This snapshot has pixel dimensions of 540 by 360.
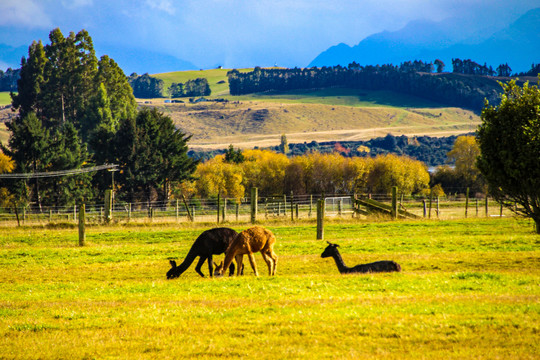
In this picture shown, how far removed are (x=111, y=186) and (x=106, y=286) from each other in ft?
238

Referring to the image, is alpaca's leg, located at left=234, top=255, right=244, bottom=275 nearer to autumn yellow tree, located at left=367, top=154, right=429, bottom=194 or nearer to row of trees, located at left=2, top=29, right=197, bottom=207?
row of trees, located at left=2, top=29, right=197, bottom=207

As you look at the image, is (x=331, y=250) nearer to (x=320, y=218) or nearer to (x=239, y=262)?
(x=239, y=262)

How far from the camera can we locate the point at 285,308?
12.1 m

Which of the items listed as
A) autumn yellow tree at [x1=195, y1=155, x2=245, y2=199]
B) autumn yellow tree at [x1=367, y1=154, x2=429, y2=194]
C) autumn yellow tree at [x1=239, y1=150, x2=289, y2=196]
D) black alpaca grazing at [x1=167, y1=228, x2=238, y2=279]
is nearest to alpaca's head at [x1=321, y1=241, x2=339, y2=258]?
black alpaca grazing at [x1=167, y1=228, x2=238, y2=279]

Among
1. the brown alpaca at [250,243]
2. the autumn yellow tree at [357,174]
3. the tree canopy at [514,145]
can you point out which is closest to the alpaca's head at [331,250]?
the brown alpaca at [250,243]

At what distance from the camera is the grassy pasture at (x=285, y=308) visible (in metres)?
9.51

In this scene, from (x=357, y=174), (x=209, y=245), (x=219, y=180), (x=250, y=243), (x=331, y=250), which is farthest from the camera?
(x=357, y=174)

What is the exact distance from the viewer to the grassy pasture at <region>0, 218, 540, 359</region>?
9.51 metres

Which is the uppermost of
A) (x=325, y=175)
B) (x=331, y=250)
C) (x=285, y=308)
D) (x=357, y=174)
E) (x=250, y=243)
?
(x=357, y=174)

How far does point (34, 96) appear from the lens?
114 meters

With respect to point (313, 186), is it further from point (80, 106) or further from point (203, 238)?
point (203, 238)

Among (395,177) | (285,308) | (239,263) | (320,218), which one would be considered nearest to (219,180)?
(395,177)

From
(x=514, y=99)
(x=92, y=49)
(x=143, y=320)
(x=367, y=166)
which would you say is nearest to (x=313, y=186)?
(x=367, y=166)

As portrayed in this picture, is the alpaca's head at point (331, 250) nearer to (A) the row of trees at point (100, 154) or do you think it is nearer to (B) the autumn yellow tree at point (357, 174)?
(A) the row of trees at point (100, 154)
